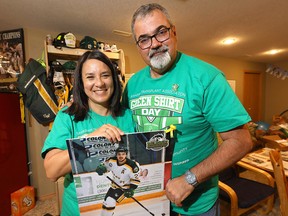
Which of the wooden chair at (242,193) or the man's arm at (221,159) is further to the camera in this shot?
the wooden chair at (242,193)

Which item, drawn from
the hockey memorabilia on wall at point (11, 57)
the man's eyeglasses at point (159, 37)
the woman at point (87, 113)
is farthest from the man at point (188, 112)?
the hockey memorabilia on wall at point (11, 57)

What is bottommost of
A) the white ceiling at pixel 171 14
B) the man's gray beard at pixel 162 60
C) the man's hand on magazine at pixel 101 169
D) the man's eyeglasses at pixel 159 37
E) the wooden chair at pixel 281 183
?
the wooden chair at pixel 281 183

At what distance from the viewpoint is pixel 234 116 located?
74cm

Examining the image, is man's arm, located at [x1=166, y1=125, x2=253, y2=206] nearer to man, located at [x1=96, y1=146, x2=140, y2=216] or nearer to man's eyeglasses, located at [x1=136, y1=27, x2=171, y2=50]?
man, located at [x1=96, y1=146, x2=140, y2=216]

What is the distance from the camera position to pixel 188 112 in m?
0.82

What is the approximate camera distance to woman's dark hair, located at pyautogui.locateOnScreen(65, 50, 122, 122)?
3.05 ft

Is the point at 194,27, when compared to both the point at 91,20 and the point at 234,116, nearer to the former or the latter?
the point at 91,20

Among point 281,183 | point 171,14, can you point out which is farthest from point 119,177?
point 171,14

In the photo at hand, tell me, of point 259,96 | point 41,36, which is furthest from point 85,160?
point 259,96

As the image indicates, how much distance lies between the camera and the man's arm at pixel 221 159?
755mm

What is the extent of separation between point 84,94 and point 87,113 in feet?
0.40

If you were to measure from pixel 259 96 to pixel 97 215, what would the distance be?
7.26 meters

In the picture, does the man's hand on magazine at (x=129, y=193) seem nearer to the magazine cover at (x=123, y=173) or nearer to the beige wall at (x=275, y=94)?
the magazine cover at (x=123, y=173)

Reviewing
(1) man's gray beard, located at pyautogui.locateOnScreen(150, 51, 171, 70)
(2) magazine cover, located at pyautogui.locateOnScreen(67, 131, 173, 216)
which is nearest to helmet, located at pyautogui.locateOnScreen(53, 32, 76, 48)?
(1) man's gray beard, located at pyautogui.locateOnScreen(150, 51, 171, 70)
